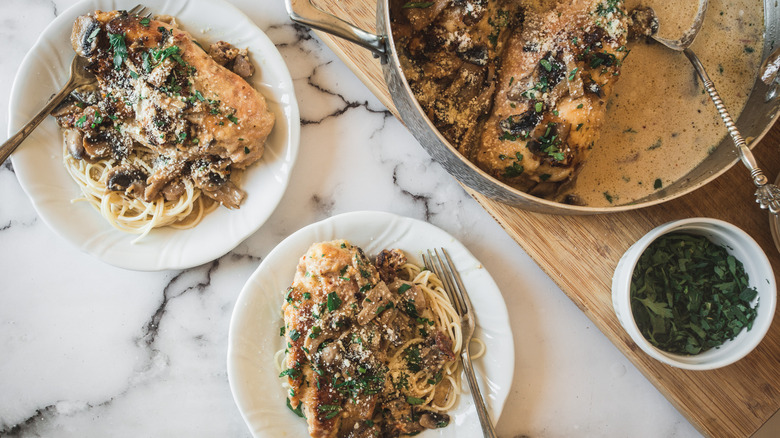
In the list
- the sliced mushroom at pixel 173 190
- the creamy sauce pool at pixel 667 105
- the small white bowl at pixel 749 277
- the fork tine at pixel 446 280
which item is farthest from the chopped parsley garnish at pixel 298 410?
the creamy sauce pool at pixel 667 105

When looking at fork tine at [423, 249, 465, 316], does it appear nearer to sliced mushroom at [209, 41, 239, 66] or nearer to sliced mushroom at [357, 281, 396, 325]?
sliced mushroom at [357, 281, 396, 325]

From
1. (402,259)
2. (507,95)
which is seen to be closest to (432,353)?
(402,259)

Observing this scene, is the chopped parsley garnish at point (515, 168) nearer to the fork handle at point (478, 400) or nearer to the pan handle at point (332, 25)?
the pan handle at point (332, 25)

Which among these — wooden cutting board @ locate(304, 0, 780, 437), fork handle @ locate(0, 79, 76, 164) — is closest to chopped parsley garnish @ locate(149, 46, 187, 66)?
fork handle @ locate(0, 79, 76, 164)

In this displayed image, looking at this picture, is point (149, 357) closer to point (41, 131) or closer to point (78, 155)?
point (78, 155)

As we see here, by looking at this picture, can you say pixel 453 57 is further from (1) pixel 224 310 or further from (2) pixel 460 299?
(1) pixel 224 310

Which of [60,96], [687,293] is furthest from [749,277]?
[60,96]

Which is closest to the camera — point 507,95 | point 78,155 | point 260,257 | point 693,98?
point 507,95
